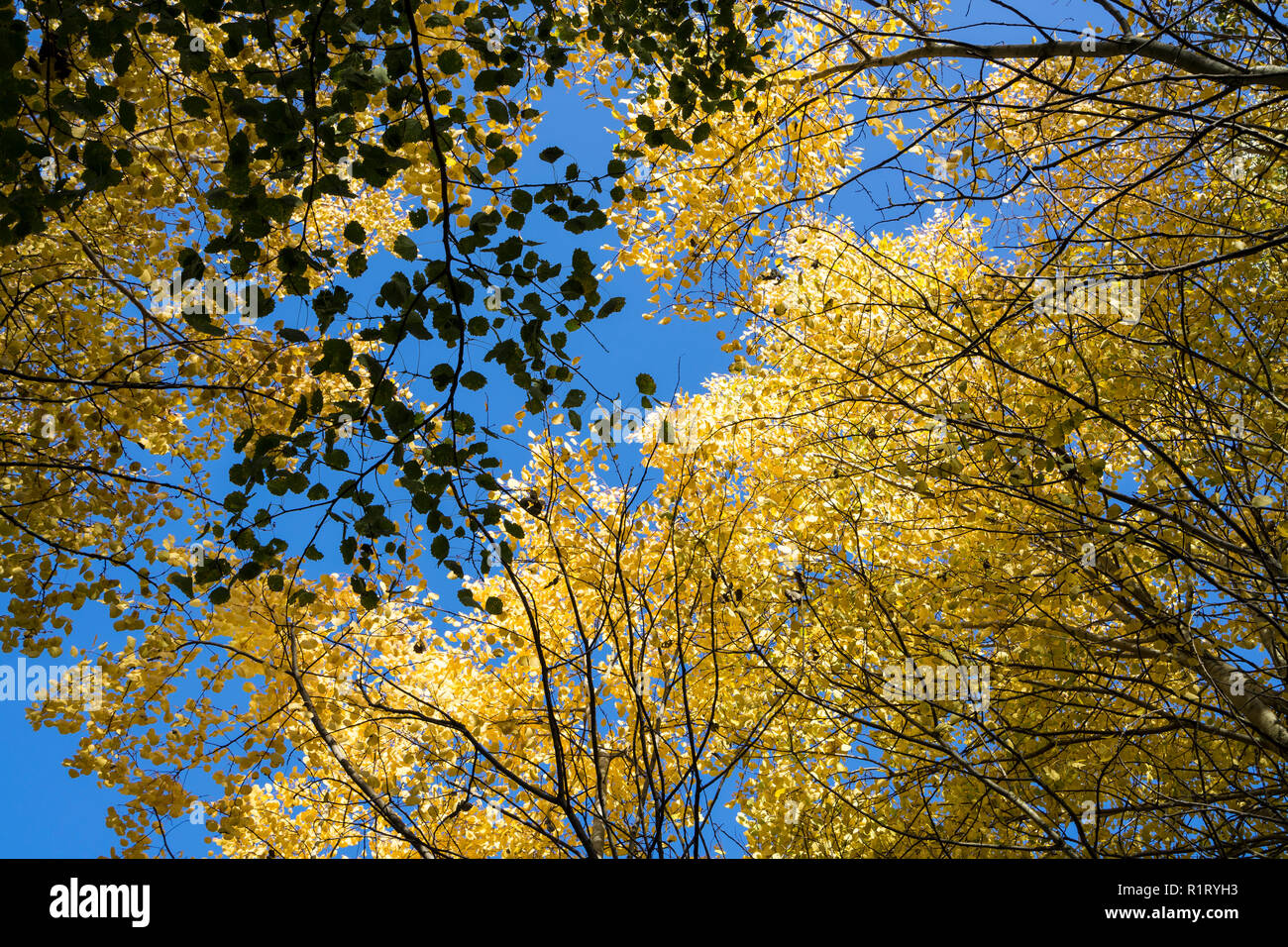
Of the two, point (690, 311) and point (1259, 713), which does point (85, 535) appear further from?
point (1259, 713)

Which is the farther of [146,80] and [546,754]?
[546,754]

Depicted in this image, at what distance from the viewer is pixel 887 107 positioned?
495 centimetres

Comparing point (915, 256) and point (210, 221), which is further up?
point (915, 256)

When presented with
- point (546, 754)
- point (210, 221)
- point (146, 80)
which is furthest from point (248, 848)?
point (146, 80)

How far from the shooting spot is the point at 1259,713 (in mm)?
4141

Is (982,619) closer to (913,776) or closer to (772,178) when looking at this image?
(913,776)

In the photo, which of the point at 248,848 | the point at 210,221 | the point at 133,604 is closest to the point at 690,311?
the point at 210,221

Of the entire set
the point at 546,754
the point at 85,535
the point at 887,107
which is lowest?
the point at 546,754

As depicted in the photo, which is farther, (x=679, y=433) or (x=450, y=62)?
(x=679, y=433)

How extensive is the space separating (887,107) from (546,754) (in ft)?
18.2

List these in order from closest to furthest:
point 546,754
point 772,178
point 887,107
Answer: point 887,107 → point 772,178 → point 546,754

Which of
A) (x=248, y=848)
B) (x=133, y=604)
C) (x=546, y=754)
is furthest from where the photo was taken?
(x=248, y=848)
